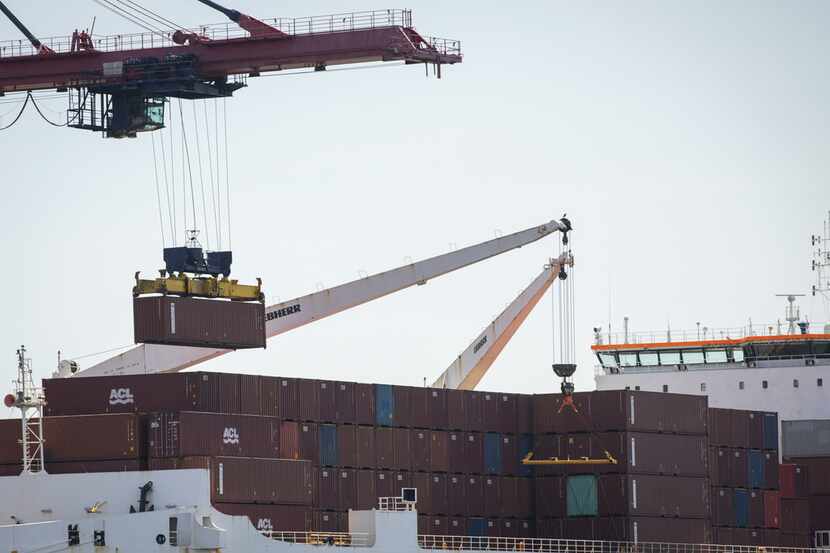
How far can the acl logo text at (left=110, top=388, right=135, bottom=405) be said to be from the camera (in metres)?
49.2

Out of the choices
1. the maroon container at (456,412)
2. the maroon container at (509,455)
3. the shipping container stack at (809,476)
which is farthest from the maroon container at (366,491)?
the shipping container stack at (809,476)

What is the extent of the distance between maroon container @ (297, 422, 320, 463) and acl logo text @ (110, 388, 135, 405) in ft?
16.7

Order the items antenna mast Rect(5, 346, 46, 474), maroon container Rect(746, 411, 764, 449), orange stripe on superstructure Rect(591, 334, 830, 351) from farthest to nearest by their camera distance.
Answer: orange stripe on superstructure Rect(591, 334, 830, 351) → maroon container Rect(746, 411, 764, 449) → antenna mast Rect(5, 346, 46, 474)

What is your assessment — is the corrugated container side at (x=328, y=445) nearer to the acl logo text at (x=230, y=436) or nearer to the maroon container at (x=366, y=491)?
the maroon container at (x=366, y=491)

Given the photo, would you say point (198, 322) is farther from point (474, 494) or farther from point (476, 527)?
point (476, 527)

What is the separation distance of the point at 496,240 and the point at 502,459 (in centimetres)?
1316

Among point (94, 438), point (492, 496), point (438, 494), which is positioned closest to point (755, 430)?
point (492, 496)

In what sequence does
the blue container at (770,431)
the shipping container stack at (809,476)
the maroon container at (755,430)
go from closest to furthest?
the maroon container at (755,430) < the blue container at (770,431) < the shipping container stack at (809,476)

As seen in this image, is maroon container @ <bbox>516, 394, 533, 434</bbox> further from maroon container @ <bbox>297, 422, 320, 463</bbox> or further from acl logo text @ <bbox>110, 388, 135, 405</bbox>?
acl logo text @ <bbox>110, 388, 135, 405</bbox>

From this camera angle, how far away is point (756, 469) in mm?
65375

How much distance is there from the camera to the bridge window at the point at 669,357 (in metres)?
75.1

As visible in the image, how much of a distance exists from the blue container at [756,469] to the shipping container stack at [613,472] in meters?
4.85

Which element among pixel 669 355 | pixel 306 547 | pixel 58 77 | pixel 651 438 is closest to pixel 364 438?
pixel 306 547

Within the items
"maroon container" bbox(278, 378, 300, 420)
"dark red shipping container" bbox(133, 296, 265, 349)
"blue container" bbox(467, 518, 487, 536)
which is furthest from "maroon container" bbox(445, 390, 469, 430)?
"maroon container" bbox(278, 378, 300, 420)
